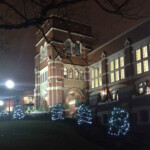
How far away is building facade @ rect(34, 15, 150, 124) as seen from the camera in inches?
→ 870

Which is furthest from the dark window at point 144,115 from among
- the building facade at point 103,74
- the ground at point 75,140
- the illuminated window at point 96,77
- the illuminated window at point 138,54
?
the illuminated window at point 96,77

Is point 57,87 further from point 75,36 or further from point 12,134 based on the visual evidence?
point 12,134

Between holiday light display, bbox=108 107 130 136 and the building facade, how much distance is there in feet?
10.8

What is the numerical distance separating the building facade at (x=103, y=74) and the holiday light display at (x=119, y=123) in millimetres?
3280

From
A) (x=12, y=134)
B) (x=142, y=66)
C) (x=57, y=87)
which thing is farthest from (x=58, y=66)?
(x=12, y=134)

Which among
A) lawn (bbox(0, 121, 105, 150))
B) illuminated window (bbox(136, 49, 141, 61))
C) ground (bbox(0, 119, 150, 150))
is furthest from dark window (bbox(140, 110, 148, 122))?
illuminated window (bbox(136, 49, 141, 61))

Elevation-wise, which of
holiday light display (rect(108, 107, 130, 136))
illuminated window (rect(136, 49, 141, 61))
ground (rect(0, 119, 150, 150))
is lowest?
ground (rect(0, 119, 150, 150))

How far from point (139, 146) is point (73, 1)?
9749mm

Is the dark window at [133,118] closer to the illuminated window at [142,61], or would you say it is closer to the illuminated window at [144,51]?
the illuminated window at [142,61]

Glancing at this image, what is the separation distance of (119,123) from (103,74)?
2188cm

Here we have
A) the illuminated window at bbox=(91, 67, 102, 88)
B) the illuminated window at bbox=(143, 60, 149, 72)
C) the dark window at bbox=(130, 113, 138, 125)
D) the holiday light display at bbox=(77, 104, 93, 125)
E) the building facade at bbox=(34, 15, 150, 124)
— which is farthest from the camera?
the illuminated window at bbox=(91, 67, 102, 88)

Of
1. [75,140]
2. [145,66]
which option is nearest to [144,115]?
[75,140]

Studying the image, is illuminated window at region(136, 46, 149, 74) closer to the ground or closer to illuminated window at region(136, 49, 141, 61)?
illuminated window at region(136, 49, 141, 61)

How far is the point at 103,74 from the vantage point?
125 feet
